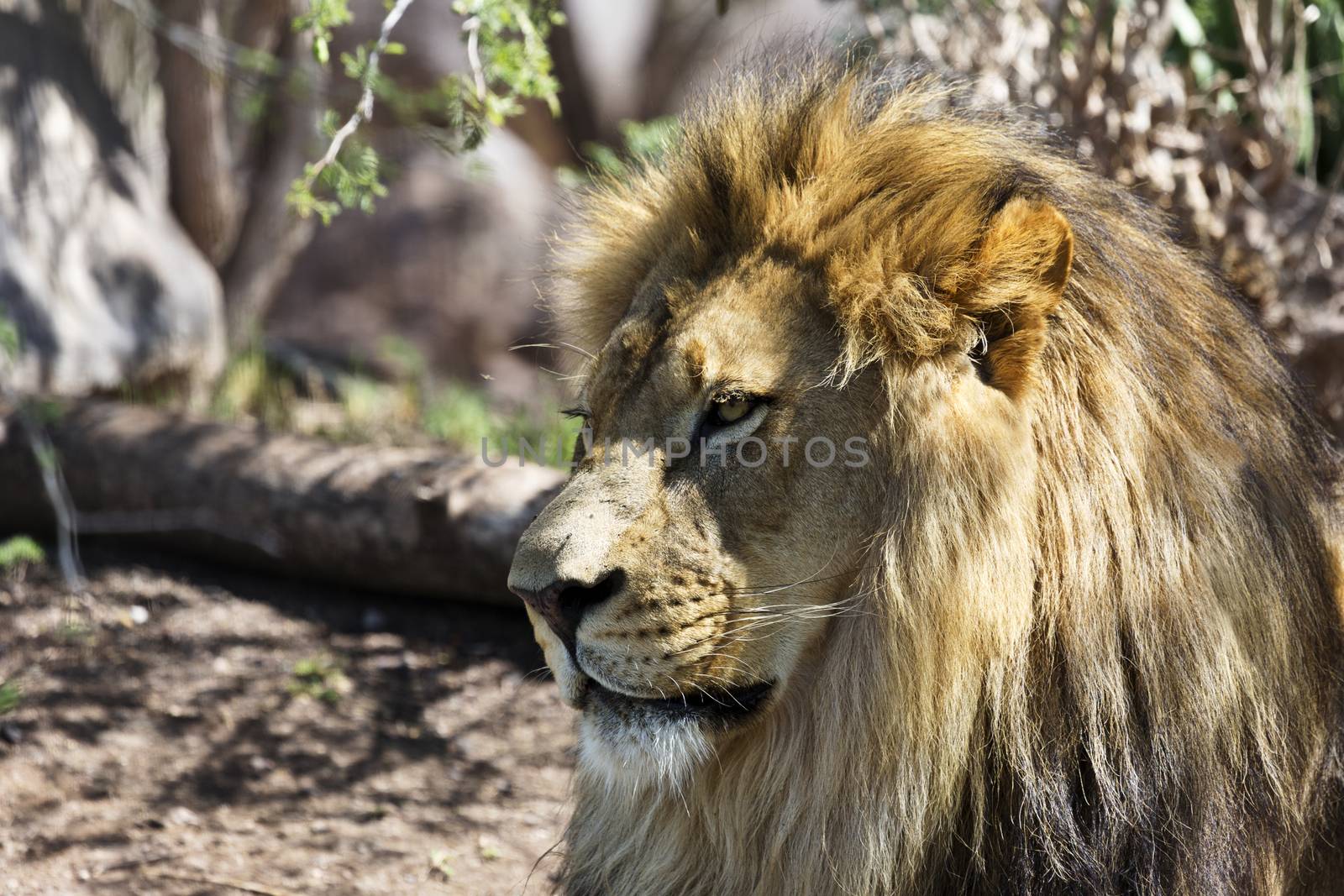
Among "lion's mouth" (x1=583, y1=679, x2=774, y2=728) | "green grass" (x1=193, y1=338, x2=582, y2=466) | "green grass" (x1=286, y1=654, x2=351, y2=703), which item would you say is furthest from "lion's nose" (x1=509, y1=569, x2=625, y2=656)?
"green grass" (x1=193, y1=338, x2=582, y2=466)

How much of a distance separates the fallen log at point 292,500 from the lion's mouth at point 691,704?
223 centimetres

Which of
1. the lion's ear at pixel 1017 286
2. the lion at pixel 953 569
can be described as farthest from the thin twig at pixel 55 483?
the lion's ear at pixel 1017 286

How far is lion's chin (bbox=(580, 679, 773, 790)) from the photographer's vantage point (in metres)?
2.00

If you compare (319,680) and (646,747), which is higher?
(646,747)

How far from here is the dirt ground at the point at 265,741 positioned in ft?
10.1

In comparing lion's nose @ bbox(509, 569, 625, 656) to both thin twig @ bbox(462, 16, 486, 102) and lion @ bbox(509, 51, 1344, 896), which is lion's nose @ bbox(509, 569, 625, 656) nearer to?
lion @ bbox(509, 51, 1344, 896)

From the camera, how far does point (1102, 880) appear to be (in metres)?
1.93

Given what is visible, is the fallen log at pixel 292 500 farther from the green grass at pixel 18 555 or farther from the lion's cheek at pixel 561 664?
the lion's cheek at pixel 561 664

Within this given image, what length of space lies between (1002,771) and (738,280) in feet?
2.93

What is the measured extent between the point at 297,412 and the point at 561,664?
449cm

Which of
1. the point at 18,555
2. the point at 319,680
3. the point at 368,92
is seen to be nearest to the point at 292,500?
the point at 319,680

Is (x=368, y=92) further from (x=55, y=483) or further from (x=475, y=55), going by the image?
(x=55, y=483)

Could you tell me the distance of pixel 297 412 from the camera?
615cm

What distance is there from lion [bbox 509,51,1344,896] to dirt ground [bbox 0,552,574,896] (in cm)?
102
